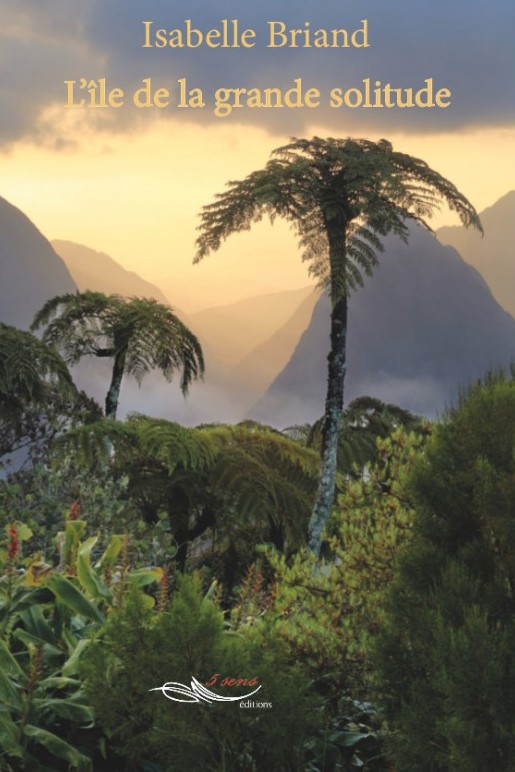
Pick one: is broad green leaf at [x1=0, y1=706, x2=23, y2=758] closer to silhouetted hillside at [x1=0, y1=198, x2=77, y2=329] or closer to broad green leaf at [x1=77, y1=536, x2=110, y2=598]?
broad green leaf at [x1=77, y1=536, x2=110, y2=598]

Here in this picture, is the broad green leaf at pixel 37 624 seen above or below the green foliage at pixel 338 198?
below

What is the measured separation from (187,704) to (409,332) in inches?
5170

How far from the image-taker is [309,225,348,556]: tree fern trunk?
11922mm

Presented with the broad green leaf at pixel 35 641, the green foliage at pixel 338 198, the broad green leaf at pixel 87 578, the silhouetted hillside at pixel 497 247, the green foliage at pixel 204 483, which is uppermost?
the silhouetted hillside at pixel 497 247

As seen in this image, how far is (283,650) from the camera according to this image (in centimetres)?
369

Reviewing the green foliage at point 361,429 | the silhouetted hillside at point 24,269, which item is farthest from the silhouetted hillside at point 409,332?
the green foliage at point 361,429

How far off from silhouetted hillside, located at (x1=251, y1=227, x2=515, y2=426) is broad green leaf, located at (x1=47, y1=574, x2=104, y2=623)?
111 metres

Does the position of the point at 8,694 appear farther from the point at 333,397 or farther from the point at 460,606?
the point at 333,397

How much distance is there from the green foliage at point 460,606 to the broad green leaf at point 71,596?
108 centimetres

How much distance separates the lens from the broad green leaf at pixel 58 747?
3.14 m

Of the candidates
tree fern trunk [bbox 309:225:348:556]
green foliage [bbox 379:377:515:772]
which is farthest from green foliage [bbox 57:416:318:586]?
green foliage [bbox 379:377:515:772]

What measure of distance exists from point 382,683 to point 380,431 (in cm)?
1305

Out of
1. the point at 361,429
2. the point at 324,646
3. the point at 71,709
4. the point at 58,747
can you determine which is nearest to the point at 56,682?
the point at 71,709

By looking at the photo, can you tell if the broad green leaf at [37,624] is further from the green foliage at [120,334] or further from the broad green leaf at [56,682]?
the green foliage at [120,334]
